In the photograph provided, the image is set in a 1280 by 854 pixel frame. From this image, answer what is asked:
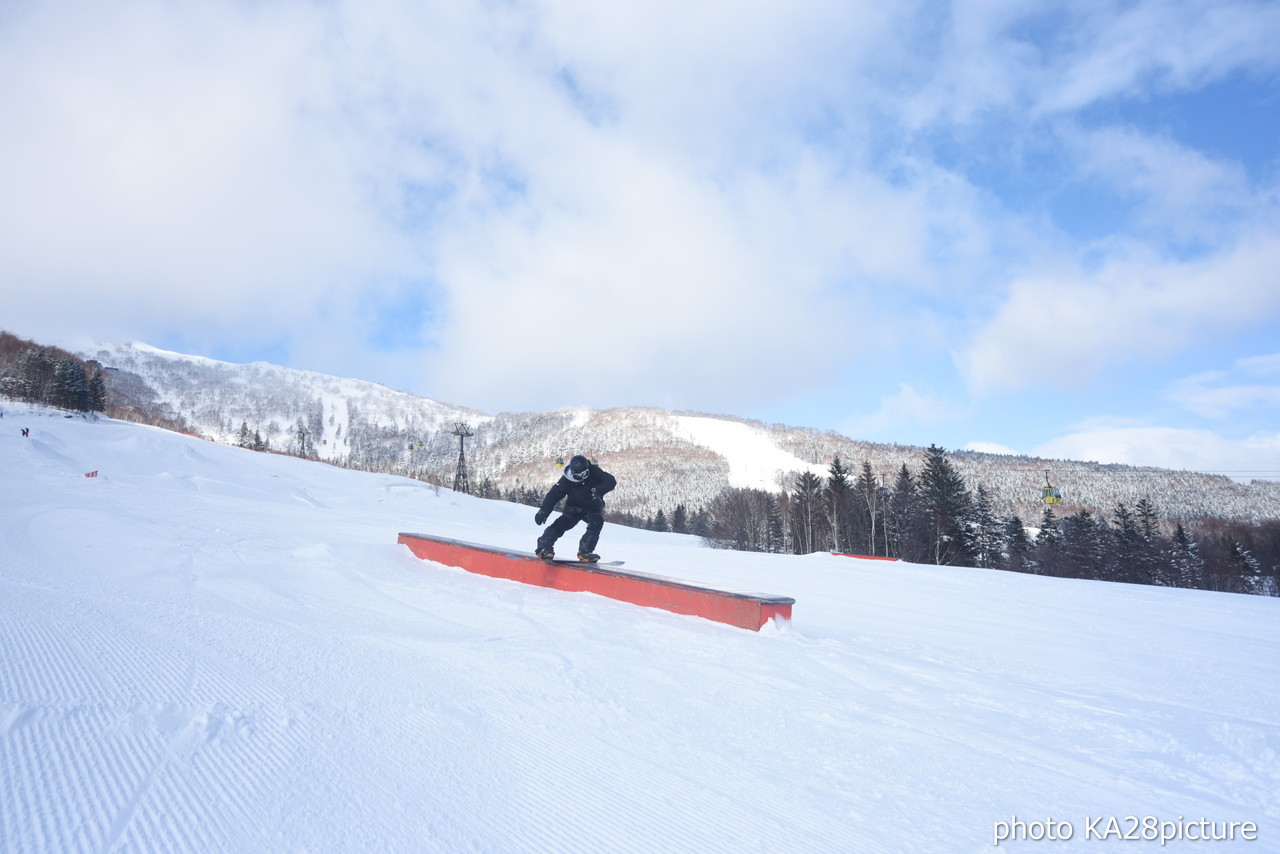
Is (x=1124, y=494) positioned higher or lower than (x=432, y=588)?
higher

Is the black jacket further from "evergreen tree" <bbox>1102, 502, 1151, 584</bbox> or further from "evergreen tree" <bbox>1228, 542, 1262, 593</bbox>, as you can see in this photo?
"evergreen tree" <bbox>1228, 542, 1262, 593</bbox>

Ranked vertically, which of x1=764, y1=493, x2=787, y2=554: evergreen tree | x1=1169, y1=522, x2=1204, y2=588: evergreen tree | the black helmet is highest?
x1=1169, y1=522, x2=1204, y2=588: evergreen tree

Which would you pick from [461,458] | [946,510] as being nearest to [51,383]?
[461,458]

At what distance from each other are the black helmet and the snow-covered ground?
163 cm

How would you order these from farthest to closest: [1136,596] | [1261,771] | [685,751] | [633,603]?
[1136,596]
[633,603]
[1261,771]
[685,751]

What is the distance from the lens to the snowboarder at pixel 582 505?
7.75 m

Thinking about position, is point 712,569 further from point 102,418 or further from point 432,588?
point 102,418

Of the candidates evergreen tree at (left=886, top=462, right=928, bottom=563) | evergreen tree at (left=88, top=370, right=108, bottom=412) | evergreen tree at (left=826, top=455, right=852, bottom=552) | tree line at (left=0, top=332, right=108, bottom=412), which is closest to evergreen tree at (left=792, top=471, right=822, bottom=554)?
evergreen tree at (left=826, top=455, right=852, bottom=552)

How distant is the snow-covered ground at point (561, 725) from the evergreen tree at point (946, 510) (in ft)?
127

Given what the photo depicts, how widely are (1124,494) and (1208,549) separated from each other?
269 ft

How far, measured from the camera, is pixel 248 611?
467 centimetres

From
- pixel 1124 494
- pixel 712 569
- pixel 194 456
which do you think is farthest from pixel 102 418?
pixel 1124 494

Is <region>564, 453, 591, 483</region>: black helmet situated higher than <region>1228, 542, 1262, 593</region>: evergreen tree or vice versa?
<region>1228, 542, 1262, 593</region>: evergreen tree

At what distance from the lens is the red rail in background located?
567 centimetres
